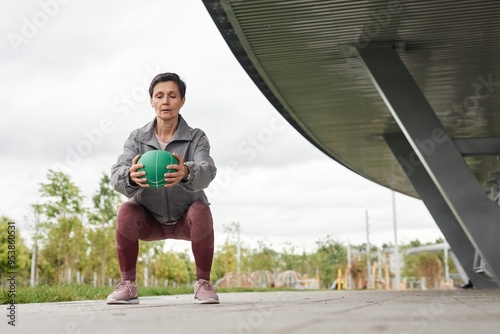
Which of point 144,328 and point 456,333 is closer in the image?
point 456,333

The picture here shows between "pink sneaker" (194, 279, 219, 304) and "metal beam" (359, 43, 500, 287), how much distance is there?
214 inches

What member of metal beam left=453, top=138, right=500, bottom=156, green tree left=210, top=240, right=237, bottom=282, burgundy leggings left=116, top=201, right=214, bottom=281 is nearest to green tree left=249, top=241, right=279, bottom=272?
green tree left=210, top=240, right=237, bottom=282

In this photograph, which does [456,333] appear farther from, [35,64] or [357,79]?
[35,64]

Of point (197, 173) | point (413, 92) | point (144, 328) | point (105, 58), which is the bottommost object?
point (144, 328)

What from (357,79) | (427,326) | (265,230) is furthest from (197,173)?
(265,230)

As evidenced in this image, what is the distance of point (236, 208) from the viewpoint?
162 feet

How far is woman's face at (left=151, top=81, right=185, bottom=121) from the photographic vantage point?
512 centimetres

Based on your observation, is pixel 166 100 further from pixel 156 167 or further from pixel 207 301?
pixel 207 301

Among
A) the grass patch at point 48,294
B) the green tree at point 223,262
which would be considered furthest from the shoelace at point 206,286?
the green tree at point 223,262

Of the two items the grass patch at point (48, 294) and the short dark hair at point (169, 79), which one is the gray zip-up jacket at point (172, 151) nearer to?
the short dark hair at point (169, 79)

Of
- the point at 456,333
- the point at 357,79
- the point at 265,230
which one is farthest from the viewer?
the point at 265,230

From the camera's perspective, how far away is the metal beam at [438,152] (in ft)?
30.7

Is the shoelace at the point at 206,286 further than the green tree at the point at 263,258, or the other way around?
the green tree at the point at 263,258

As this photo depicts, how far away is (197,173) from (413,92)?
581 centimetres
